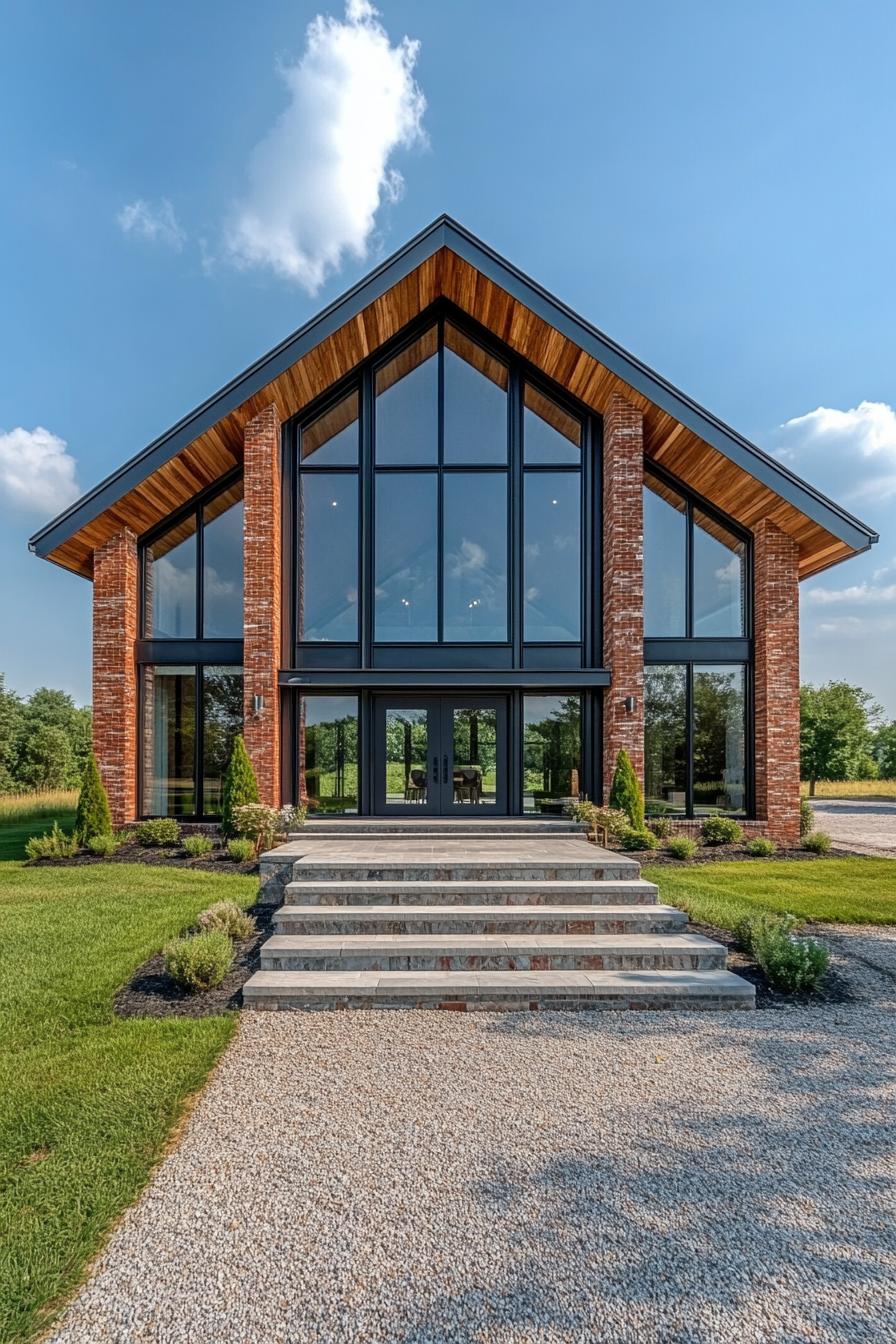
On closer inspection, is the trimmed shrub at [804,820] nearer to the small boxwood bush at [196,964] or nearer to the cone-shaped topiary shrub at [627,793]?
the cone-shaped topiary shrub at [627,793]

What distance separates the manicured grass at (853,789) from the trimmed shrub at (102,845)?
97.1 feet

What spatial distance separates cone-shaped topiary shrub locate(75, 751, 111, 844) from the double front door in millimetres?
4661

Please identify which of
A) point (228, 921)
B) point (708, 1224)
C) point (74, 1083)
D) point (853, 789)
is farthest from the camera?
point (853, 789)

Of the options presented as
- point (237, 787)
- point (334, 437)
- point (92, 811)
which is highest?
point (334, 437)

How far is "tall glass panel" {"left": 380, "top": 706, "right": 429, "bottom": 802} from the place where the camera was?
37.1 ft

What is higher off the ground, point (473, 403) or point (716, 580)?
point (473, 403)

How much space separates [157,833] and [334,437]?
7927mm

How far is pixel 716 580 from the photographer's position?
39.3ft

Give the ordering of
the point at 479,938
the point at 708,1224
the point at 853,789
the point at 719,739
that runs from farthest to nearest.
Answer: the point at 853,789, the point at 719,739, the point at 479,938, the point at 708,1224

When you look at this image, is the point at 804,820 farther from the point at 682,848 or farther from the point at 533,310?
the point at 533,310

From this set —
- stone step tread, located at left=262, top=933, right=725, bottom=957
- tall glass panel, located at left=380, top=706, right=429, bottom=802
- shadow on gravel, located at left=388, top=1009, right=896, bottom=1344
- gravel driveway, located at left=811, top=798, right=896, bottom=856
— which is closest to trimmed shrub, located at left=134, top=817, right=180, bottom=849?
tall glass panel, located at left=380, top=706, right=429, bottom=802

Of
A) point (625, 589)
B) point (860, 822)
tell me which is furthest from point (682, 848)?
point (860, 822)

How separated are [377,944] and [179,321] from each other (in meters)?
24.3

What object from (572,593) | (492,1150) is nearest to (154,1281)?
(492,1150)
